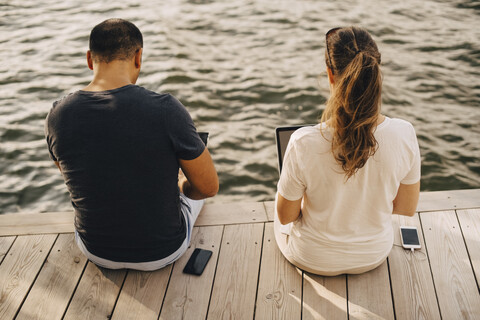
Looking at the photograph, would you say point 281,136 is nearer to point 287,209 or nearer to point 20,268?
point 287,209

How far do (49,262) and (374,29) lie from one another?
16.6ft

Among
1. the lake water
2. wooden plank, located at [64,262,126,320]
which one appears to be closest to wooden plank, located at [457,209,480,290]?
the lake water

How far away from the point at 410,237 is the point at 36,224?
7.04 feet

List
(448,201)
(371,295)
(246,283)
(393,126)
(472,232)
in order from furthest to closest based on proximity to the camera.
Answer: (448,201) < (472,232) < (246,283) < (371,295) < (393,126)

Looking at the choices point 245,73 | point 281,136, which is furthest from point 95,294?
point 245,73

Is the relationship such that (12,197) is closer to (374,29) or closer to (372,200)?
(372,200)

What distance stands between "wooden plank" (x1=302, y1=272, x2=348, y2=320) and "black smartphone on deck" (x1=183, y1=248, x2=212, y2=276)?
0.52 metres

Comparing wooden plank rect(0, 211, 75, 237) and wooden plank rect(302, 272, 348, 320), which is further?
wooden plank rect(0, 211, 75, 237)

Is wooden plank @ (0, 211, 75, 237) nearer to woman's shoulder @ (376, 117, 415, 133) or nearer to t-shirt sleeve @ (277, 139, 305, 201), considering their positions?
t-shirt sleeve @ (277, 139, 305, 201)

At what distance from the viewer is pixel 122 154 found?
184cm

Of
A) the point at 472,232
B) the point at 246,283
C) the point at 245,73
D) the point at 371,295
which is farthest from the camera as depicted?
the point at 245,73

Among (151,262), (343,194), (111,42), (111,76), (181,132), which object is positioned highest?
(111,42)

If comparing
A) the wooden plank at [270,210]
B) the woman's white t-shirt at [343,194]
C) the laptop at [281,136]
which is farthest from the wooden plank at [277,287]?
the laptop at [281,136]

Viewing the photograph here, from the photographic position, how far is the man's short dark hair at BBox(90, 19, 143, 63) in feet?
6.31
